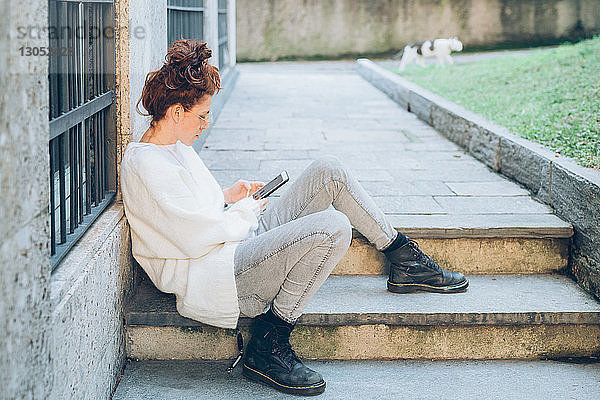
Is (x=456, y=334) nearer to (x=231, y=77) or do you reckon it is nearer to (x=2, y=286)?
(x=2, y=286)

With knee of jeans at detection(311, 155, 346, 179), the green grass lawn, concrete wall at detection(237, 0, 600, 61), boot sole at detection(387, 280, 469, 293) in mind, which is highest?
concrete wall at detection(237, 0, 600, 61)

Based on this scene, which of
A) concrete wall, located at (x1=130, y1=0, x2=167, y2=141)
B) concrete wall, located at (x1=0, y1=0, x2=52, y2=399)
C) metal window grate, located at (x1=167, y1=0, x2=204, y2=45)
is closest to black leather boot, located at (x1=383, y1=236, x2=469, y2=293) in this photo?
concrete wall, located at (x1=130, y1=0, x2=167, y2=141)

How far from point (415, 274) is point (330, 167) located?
0.64m

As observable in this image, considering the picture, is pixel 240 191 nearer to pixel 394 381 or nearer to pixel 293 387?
pixel 293 387

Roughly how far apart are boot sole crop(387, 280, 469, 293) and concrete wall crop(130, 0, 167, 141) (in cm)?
138

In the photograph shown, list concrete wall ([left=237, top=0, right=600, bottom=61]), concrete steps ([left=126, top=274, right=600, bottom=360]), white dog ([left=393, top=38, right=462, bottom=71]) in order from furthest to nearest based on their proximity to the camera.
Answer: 1. concrete wall ([left=237, top=0, right=600, bottom=61])
2. white dog ([left=393, top=38, right=462, bottom=71])
3. concrete steps ([left=126, top=274, right=600, bottom=360])

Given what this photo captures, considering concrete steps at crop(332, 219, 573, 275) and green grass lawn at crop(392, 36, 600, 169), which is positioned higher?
green grass lawn at crop(392, 36, 600, 169)

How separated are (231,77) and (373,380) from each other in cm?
770

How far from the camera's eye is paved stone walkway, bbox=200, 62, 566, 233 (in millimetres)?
4223

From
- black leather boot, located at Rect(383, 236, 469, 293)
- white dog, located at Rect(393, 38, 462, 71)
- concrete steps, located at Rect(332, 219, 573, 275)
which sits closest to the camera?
black leather boot, located at Rect(383, 236, 469, 293)

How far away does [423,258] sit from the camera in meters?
3.54

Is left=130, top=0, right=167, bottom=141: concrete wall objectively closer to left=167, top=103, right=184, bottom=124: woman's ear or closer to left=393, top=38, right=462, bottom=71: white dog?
left=167, top=103, right=184, bottom=124: woman's ear

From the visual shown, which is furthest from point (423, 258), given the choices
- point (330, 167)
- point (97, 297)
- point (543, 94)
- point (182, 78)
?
point (543, 94)

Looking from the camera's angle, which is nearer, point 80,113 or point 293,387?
point 80,113
